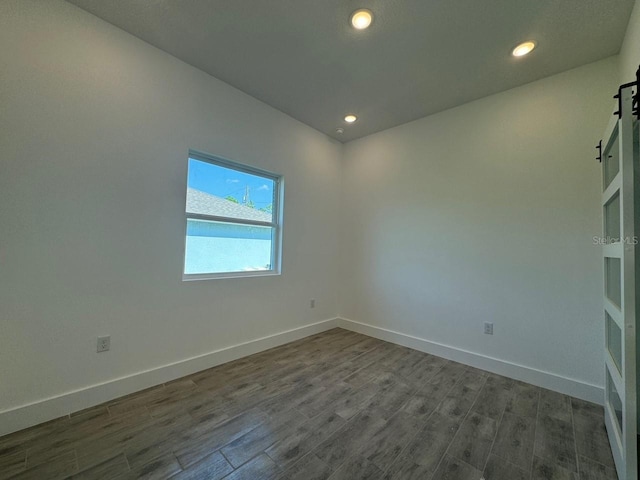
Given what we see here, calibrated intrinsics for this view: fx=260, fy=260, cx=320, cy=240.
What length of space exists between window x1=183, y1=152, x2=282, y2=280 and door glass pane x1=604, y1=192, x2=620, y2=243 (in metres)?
2.92

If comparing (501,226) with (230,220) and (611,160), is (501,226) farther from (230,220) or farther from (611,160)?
(230,220)

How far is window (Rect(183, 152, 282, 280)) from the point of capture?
258 cm

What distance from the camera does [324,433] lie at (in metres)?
1.70

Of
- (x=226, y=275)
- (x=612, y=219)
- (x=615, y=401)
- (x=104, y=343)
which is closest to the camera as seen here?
(x=615, y=401)

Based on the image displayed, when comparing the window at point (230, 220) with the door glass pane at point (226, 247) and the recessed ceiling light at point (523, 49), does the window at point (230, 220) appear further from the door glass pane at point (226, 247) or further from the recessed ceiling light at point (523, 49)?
the recessed ceiling light at point (523, 49)

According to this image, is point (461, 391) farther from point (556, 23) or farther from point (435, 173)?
point (556, 23)

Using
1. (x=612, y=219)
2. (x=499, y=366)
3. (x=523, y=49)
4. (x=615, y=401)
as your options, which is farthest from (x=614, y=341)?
(x=523, y=49)

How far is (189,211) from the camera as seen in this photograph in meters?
2.52

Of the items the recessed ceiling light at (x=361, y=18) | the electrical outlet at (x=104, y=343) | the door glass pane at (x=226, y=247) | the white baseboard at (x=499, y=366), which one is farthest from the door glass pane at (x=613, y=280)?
the electrical outlet at (x=104, y=343)

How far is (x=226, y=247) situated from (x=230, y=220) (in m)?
0.30

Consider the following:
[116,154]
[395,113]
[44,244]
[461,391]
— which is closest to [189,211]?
[116,154]

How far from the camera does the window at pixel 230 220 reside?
2582mm

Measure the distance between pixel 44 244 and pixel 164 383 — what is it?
1.42m

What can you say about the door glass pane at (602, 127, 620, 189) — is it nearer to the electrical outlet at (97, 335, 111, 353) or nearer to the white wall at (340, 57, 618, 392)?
the white wall at (340, 57, 618, 392)
